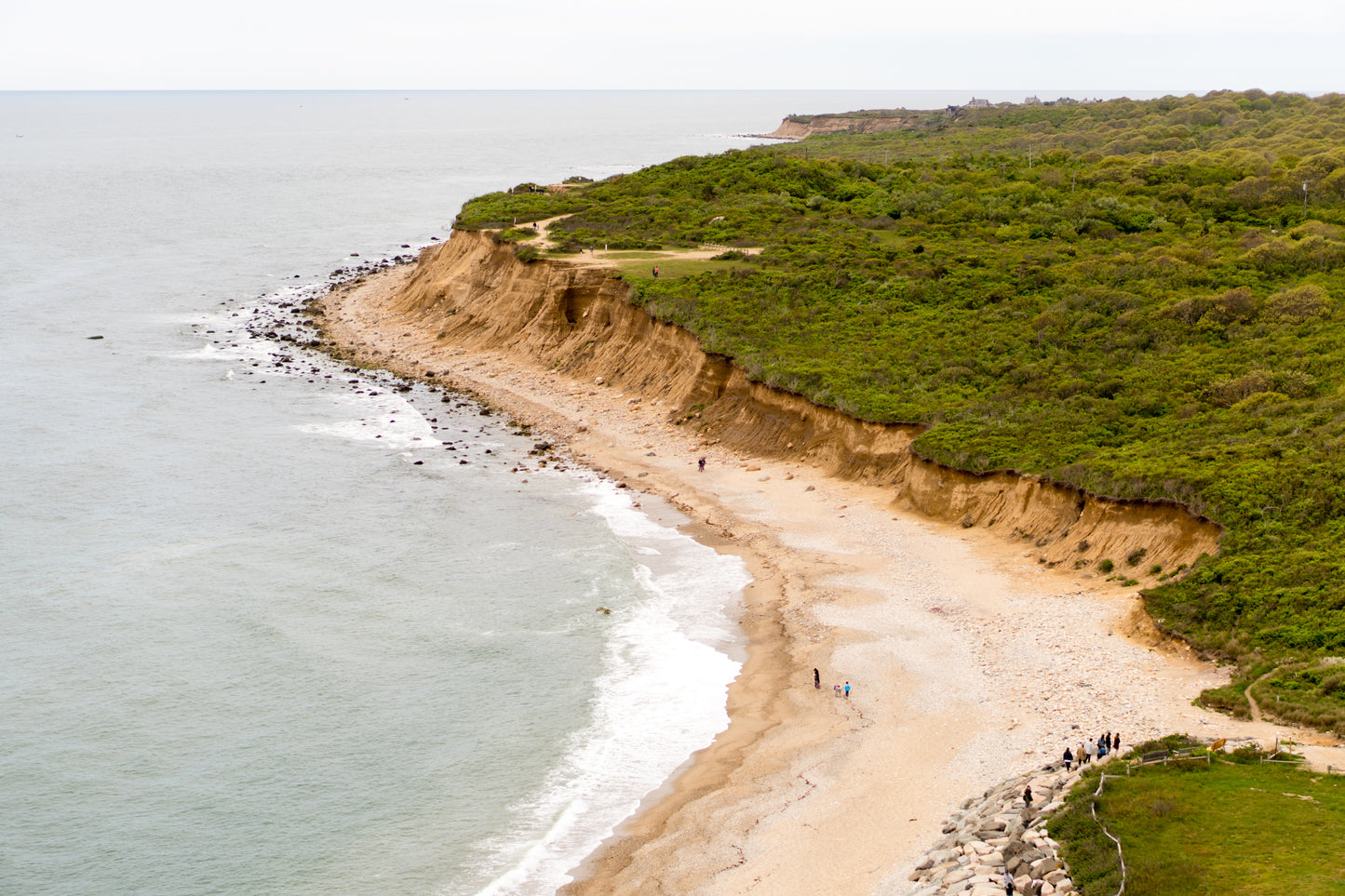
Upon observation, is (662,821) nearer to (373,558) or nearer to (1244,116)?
(373,558)

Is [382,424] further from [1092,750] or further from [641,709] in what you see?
[1092,750]

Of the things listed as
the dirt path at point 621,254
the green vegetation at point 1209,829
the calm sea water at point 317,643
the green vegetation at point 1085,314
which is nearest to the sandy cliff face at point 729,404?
the green vegetation at point 1085,314

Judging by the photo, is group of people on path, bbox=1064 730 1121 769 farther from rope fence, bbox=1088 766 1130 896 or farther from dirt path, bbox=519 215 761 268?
dirt path, bbox=519 215 761 268

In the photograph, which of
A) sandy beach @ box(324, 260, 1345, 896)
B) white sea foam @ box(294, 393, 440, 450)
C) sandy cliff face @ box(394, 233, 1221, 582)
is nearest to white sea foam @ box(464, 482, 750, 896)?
sandy beach @ box(324, 260, 1345, 896)

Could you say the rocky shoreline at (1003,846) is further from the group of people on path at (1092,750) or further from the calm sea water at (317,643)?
the calm sea water at (317,643)

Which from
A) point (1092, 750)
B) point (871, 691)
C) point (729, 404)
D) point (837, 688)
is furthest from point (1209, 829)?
point (729, 404)

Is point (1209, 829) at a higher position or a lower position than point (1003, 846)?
higher
